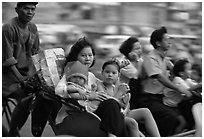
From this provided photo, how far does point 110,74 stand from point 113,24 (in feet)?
22.2

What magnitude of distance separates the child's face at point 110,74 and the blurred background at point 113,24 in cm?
462

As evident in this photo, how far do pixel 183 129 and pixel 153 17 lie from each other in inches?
208

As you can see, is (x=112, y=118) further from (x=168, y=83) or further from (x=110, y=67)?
(x=168, y=83)

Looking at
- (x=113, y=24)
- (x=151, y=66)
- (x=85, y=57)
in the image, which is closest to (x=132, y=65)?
(x=151, y=66)

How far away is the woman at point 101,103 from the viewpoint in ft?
11.7

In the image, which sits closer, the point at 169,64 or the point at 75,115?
the point at 75,115

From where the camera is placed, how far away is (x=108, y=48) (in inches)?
422

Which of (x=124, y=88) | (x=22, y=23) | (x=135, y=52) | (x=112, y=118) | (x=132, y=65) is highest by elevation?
(x=22, y=23)

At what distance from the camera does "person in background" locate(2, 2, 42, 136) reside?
4133 mm

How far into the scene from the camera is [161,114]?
4098mm

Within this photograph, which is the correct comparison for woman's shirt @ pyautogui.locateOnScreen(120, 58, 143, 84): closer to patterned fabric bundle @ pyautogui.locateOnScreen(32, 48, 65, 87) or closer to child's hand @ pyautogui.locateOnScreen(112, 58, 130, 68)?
child's hand @ pyautogui.locateOnScreen(112, 58, 130, 68)

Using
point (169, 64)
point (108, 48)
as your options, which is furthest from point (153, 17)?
point (169, 64)

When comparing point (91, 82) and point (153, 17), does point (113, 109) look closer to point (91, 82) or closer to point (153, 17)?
point (91, 82)

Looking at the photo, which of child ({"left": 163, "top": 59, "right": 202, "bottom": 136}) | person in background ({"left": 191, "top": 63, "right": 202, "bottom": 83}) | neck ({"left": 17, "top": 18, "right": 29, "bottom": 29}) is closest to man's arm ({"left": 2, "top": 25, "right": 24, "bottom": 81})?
neck ({"left": 17, "top": 18, "right": 29, "bottom": 29})
